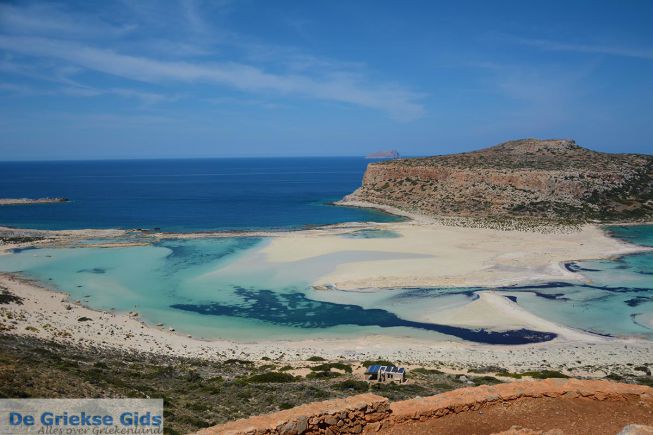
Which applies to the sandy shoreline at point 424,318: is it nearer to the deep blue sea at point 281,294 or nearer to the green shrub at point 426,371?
the deep blue sea at point 281,294

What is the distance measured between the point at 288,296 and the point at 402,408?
25.8 m

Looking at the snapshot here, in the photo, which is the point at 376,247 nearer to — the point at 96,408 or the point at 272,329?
the point at 272,329

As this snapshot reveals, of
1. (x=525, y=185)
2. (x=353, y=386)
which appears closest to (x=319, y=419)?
(x=353, y=386)

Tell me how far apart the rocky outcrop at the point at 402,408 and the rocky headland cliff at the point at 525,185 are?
6734 centimetres

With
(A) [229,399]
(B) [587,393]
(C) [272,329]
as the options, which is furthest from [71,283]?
(B) [587,393]

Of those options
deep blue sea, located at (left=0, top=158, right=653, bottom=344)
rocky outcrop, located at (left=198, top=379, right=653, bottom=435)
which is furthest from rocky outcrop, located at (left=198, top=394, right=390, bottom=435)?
deep blue sea, located at (left=0, top=158, right=653, bottom=344)

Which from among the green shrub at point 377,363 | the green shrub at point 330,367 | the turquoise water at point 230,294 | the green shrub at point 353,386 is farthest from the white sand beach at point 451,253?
the green shrub at point 353,386

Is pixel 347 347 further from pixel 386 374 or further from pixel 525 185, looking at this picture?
pixel 525 185

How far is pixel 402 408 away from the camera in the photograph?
433 inches

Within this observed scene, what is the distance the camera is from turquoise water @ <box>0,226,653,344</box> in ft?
98.1

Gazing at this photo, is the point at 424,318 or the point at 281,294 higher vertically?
the point at 281,294

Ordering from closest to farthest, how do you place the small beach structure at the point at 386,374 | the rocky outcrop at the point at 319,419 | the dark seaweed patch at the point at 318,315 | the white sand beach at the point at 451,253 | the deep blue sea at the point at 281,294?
the rocky outcrop at the point at 319,419 < the small beach structure at the point at 386,374 < the dark seaweed patch at the point at 318,315 < the deep blue sea at the point at 281,294 < the white sand beach at the point at 451,253

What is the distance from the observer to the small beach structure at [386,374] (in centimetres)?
1923

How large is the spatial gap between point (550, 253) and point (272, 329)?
32.3 meters
